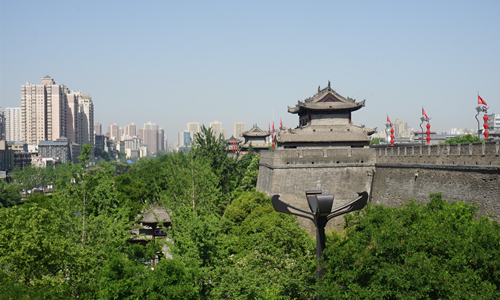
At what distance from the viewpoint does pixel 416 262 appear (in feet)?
30.3

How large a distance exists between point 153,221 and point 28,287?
33.7 ft

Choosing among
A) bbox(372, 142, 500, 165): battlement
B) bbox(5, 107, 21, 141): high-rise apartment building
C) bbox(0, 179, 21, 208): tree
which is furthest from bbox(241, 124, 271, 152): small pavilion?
bbox(5, 107, 21, 141): high-rise apartment building

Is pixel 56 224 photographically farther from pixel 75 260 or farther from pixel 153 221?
pixel 153 221

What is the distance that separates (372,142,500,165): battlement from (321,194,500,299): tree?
406 centimetres

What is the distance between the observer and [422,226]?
35.4ft

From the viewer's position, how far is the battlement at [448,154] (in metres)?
14.3

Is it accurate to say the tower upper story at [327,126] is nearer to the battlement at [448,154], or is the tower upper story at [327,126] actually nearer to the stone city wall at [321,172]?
the stone city wall at [321,172]

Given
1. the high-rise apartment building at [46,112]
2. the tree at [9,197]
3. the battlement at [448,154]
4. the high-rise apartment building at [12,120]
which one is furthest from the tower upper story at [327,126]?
the high-rise apartment building at [12,120]

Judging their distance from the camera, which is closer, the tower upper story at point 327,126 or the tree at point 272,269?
the tree at point 272,269

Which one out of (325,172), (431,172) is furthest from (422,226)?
(325,172)

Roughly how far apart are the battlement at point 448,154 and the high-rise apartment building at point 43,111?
323 feet

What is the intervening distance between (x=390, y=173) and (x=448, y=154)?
4.78 meters

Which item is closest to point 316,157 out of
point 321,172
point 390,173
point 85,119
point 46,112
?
point 321,172

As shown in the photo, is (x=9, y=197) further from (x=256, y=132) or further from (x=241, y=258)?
(x=241, y=258)
